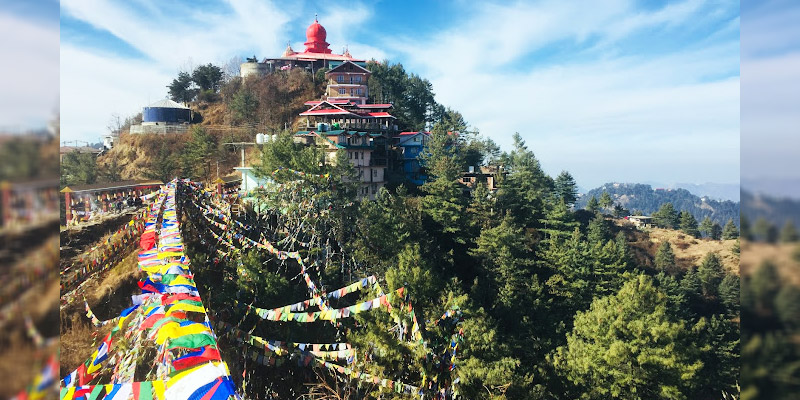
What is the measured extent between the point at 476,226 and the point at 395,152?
13452 millimetres

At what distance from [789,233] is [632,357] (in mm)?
15424

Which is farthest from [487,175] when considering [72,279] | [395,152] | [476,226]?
[72,279]

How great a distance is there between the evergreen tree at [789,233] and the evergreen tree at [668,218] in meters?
55.7

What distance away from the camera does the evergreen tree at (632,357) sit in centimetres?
1358

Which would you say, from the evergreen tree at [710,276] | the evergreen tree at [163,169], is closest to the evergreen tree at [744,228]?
the evergreen tree at [163,169]

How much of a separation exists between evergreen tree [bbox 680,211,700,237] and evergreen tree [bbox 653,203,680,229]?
4.55ft

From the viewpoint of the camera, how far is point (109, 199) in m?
18.1

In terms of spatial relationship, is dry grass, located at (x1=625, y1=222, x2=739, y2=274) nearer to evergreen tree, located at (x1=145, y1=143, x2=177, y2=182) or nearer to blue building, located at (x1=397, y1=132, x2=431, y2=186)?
blue building, located at (x1=397, y1=132, x2=431, y2=186)

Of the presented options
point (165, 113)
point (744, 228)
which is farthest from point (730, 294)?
point (165, 113)

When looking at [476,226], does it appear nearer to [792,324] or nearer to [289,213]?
[289,213]

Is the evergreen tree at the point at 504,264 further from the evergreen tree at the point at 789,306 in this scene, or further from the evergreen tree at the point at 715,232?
the evergreen tree at the point at 715,232

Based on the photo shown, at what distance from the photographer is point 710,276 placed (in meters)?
32.7

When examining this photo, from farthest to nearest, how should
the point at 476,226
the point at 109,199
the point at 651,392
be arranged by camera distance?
1. the point at 476,226
2. the point at 109,199
3. the point at 651,392

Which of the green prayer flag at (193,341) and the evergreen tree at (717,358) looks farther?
the evergreen tree at (717,358)
